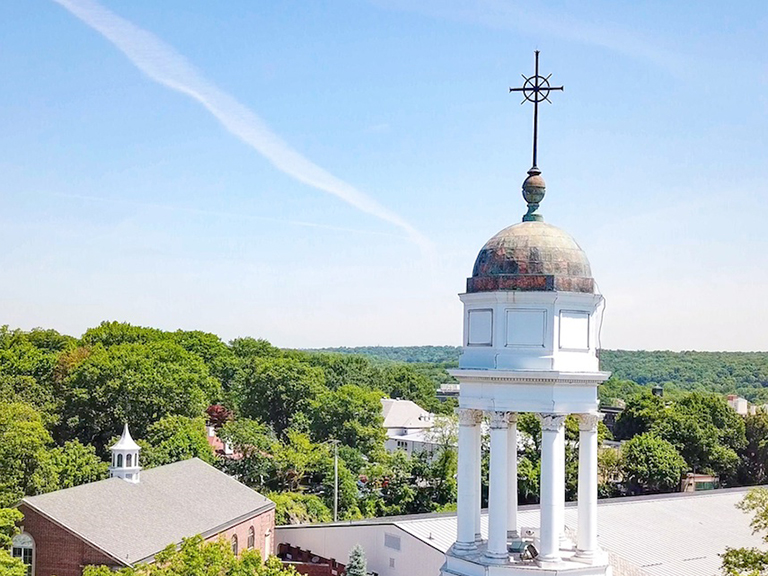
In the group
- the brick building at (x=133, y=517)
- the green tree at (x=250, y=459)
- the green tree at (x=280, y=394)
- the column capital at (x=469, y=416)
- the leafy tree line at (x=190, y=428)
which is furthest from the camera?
the green tree at (x=280, y=394)

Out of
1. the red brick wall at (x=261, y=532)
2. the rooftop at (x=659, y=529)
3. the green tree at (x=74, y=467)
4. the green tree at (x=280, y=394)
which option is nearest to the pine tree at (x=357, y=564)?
the rooftop at (x=659, y=529)

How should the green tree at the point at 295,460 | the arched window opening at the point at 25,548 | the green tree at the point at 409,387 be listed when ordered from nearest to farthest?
the arched window opening at the point at 25,548
the green tree at the point at 295,460
the green tree at the point at 409,387

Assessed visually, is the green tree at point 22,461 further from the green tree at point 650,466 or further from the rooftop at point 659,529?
the green tree at point 650,466

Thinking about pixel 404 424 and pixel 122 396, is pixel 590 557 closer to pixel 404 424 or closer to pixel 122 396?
pixel 122 396

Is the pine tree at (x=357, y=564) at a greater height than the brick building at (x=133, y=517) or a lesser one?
lesser

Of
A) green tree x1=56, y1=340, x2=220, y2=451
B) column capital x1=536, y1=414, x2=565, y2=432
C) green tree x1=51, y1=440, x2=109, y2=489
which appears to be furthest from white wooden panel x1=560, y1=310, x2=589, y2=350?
green tree x1=56, y1=340, x2=220, y2=451

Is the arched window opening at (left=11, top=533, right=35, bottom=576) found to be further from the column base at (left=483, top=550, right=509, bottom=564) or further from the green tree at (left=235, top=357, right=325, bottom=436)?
the green tree at (left=235, top=357, right=325, bottom=436)

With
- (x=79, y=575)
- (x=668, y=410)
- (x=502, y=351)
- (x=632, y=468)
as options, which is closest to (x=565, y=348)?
(x=502, y=351)

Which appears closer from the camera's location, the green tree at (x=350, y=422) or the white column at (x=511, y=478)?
the white column at (x=511, y=478)

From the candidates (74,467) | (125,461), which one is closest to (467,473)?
(125,461)
